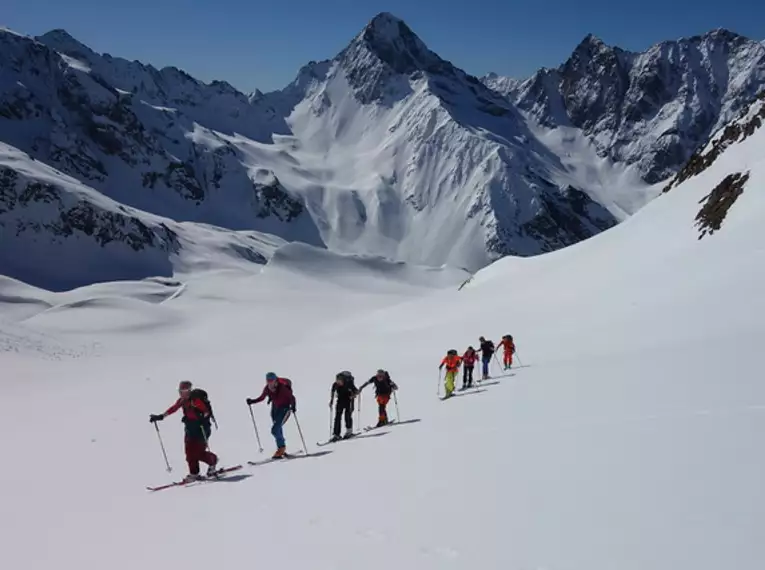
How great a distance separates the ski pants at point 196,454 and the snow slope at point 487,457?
77 centimetres

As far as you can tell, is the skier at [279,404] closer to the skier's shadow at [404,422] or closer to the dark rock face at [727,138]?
the skier's shadow at [404,422]

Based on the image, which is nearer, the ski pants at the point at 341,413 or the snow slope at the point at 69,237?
the ski pants at the point at 341,413

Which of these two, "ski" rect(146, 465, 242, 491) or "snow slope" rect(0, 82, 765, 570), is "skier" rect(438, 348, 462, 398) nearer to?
"snow slope" rect(0, 82, 765, 570)

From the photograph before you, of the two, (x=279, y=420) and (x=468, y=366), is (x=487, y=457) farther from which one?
(x=468, y=366)

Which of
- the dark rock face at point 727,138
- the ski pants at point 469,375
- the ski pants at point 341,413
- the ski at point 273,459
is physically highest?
the dark rock face at point 727,138

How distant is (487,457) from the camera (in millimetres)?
9930

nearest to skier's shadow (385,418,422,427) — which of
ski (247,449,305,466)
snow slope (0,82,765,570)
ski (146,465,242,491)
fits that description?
snow slope (0,82,765,570)

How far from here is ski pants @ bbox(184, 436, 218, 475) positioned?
12891 millimetres

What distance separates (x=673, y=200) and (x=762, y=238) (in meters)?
20.2

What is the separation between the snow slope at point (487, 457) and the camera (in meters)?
6.65

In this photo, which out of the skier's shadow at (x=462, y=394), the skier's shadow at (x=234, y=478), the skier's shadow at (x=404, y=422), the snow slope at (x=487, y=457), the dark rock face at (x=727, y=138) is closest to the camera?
the snow slope at (x=487, y=457)

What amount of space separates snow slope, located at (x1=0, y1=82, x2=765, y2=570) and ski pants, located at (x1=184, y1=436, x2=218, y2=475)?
0.77 meters

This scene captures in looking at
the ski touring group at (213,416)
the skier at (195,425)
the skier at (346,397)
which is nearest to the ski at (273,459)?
the ski touring group at (213,416)

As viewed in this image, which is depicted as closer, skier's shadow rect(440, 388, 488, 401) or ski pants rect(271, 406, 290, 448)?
ski pants rect(271, 406, 290, 448)
